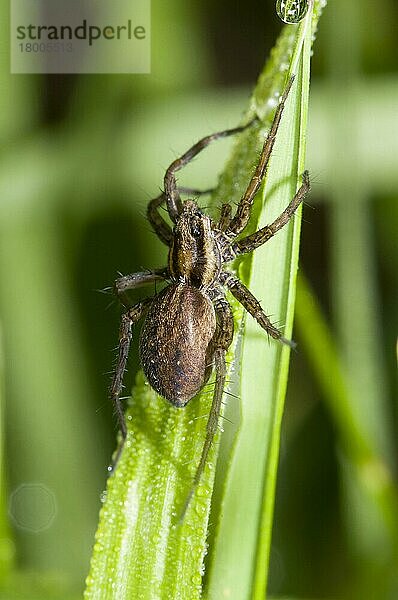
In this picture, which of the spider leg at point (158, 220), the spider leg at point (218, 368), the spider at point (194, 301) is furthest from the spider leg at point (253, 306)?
the spider leg at point (158, 220)

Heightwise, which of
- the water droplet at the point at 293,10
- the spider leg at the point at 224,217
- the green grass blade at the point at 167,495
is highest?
the water droplet at the point at 293,10

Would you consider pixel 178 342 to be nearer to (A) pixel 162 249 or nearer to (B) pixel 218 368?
(B) pixel 218 368

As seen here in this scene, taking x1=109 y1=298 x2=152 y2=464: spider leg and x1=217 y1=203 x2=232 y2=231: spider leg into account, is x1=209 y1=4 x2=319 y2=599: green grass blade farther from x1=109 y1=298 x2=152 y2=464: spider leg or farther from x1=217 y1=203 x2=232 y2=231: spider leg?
x1=109 y1=298 x2=152 y2=464: spider leg

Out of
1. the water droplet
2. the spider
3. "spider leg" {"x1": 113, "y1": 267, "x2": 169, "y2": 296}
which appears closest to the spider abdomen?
the spider

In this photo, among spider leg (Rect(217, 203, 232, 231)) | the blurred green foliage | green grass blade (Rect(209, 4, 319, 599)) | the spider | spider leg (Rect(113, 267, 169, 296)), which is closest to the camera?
green grass blade (Rect(209, 4, 319, 599))

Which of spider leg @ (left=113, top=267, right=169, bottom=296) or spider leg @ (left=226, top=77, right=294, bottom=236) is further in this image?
spider leg @ (left=113, top=267, right=169, bottom=296)

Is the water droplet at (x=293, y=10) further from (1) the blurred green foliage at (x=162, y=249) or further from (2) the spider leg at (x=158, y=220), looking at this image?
(1) the blurred green foliage at (x=162, y=249)
